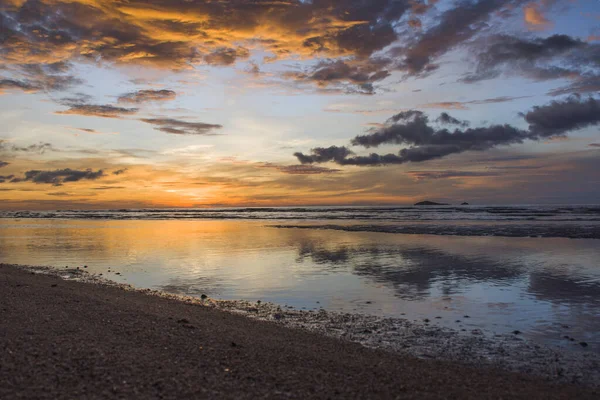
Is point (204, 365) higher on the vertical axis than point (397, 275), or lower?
higher

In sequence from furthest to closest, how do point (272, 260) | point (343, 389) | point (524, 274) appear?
1. point (272, 260)
2. point (524, 274)
3. point (343, 389)

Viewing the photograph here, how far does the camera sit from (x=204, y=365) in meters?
7.08

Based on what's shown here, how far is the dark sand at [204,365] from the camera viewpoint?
20.2 ft

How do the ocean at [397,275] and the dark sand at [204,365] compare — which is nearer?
the dark sand at [204,365]

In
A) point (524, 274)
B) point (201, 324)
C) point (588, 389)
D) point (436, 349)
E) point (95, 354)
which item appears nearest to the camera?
point (588, 389)

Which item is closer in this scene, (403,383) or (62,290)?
(403,383)

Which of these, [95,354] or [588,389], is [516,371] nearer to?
[588,389]

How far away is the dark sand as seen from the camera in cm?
616

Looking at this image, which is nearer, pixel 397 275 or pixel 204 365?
pixel 204 365

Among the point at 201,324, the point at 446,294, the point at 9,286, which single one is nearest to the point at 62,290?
the point at 9,286

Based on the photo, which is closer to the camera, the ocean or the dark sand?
the dark sand

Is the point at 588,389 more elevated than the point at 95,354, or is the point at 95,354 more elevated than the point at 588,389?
the point at 95,354

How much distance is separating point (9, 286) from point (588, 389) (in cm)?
1586

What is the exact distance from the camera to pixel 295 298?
1327 cm
